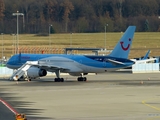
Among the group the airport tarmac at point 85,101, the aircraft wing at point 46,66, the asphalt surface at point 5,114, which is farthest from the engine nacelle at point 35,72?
the asphalt surface at point 5,114

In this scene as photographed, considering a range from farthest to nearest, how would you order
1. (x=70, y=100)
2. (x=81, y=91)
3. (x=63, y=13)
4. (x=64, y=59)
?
(x=63, y=13) < (x=64, y=59) < (x=81, y=91) < (x=70, y=100)

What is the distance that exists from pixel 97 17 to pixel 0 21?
25023mm

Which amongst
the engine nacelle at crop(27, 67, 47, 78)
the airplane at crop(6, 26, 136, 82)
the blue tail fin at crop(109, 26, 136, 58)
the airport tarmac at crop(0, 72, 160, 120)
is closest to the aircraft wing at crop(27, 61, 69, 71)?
the airplane at crop(6, 26, 136, 82)

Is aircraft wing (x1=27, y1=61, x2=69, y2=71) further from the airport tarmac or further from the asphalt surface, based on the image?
the asphalt surface

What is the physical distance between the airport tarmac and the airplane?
7.57 metres

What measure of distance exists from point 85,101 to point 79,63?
20104 millimetres

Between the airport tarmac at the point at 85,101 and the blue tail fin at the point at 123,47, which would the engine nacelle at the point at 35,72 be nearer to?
the blue tail fin at the point at 123,47

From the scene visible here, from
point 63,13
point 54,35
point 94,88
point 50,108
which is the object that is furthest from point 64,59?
point 63,13

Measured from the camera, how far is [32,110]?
29.8 metres

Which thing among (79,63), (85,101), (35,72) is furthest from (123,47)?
(85,101)

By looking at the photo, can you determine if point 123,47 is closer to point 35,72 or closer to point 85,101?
point 35,72

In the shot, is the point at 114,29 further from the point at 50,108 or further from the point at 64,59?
the point at 50,108

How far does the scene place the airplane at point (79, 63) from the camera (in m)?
53.4

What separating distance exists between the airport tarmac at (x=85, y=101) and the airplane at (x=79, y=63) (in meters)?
7.57
